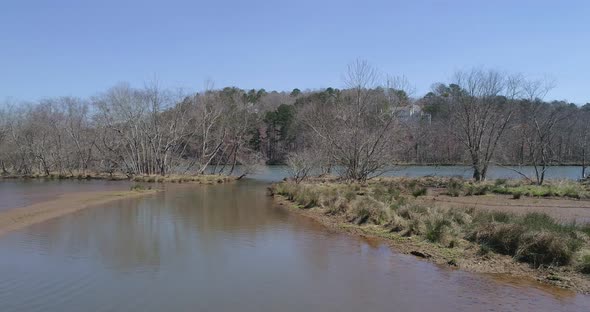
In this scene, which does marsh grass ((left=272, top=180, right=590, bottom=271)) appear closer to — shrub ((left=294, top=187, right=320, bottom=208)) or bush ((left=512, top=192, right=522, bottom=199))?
shrub ((left=294, top=187, right=320, bottom=208))

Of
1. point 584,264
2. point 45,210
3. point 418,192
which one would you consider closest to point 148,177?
point 45,210

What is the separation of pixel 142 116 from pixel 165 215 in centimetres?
3361

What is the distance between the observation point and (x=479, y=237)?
41.1ft

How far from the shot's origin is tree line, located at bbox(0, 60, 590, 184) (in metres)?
34.2

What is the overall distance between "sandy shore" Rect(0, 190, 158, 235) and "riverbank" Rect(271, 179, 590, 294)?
11765mm

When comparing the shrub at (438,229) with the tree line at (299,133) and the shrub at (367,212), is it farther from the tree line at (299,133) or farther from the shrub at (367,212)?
the tree line at (299,133)

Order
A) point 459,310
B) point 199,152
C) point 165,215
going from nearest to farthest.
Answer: point 459,310, point 165,215, point 199,152

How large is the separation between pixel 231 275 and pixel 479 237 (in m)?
6.85

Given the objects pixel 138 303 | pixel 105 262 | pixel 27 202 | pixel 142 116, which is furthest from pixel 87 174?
pixel 138 303

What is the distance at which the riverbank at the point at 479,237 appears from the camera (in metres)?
10.1

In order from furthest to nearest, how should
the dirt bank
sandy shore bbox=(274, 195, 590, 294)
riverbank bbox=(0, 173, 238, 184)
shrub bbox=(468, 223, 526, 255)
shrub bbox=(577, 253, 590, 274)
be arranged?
riverbank bbox=(0, 173, 238, 184)
the dirt bank
shrub bbox=(468, 223, 526, 255)
shrub bbox=(577, 253, 590, 274)
sandy shore bbox=(274, 195, 590, 294)

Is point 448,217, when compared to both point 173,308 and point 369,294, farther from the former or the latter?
point 173,308

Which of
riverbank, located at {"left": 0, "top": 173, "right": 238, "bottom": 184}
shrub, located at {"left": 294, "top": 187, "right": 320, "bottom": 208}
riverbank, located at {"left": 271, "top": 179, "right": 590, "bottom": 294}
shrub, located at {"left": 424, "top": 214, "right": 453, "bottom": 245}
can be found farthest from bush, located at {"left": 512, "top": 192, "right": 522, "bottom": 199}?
riverbank, located at {"left": 0, "top": 173, "right": 238, "bottom": 184}

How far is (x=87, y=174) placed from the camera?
5406 centimetres
